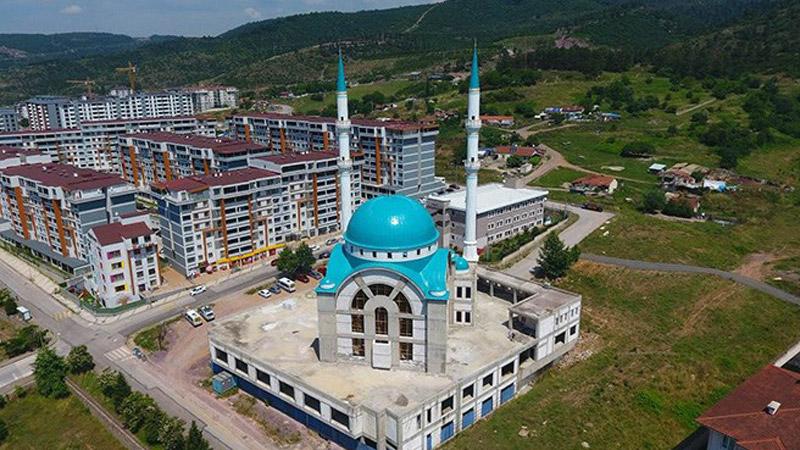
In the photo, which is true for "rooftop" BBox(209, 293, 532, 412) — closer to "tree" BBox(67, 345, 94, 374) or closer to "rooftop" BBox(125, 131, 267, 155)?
"tree" BBox(67, 345, 94, 374)

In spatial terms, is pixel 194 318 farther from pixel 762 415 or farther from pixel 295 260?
pixel 762 415

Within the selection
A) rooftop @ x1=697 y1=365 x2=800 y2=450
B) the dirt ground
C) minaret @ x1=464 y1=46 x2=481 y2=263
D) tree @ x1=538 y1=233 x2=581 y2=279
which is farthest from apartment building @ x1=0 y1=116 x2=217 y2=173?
rooftop @ x1=697 y1=365 x2=800 y2=450

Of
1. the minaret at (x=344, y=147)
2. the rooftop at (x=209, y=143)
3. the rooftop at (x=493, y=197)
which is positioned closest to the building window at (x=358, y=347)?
the minaret at (x=344, y=147)

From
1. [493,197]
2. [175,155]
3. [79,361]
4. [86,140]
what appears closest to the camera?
[79,361]

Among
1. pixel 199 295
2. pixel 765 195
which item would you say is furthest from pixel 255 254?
pixel 765 195

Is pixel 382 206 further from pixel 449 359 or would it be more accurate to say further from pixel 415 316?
pixel 449 359

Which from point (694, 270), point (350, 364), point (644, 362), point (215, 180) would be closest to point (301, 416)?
point (350, 364)
